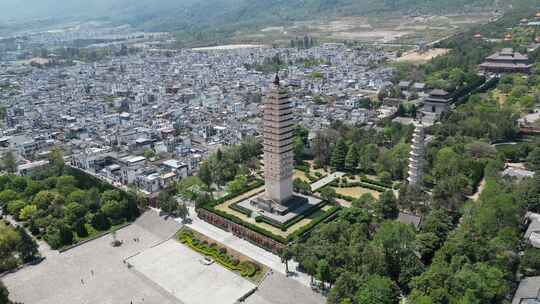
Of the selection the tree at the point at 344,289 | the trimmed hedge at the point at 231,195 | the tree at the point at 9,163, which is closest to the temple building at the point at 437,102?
the trimmed hedge at the point at 231,195

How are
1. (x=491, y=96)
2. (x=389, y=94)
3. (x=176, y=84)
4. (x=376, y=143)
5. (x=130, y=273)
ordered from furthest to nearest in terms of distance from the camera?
1. (x=176, y=84)
2. (x=389, y=94)
3. (x=491, y=96)
4. (x=376, y=143)
5. (x=130, y=273)

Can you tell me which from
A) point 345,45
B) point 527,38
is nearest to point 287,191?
point 527,38

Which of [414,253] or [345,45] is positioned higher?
[345,45]

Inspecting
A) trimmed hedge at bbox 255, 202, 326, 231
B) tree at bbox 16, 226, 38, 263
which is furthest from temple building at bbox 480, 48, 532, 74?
tree at bbox 16, 226, 38, 263

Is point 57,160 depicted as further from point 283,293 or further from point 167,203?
point 283,293

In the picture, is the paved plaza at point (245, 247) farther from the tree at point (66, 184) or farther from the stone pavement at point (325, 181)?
the tree at point (66, 184)

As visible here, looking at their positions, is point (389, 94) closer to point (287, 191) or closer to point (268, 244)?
point (287, 191)
